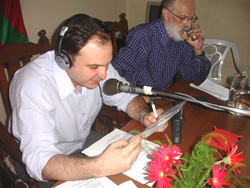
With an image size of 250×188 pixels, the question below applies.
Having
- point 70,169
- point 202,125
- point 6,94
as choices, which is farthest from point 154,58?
point 70,169

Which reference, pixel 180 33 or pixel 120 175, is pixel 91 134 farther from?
pixel 180 33

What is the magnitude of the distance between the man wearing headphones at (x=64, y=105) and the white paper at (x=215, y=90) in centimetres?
58

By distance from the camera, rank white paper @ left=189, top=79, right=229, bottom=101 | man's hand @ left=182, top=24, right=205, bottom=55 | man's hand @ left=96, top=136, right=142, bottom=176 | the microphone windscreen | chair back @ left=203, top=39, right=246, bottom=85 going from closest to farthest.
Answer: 1. man's hand @ left=96, top=136, right=142, bottom=176
2. the microphone windscreen
3. white paper @ left=189, top=79, right=229, bottom=101
4. man's hand @ left=182, top=24, right=205, bottom=55
5. chair back @ left=203, top=39, right=246, bottom=85

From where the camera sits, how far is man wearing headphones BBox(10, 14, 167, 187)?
0.82 meters

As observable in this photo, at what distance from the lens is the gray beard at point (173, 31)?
1.87 meters

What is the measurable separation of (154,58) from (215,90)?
0.65 m

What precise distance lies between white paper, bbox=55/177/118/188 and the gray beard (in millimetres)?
1488

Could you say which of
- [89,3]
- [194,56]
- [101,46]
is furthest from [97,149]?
[89,3]

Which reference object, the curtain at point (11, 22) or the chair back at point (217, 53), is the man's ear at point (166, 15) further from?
the curtain at point (11, 22)

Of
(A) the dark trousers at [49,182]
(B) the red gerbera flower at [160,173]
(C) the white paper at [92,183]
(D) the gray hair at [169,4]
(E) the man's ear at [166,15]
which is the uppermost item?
(D) the gray hair at [169,4]

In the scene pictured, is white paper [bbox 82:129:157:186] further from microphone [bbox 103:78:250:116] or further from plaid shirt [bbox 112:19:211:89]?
plaid shirt [bbox 112:19:211:89]

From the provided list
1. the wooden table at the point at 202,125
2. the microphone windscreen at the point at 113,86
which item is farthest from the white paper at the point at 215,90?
the microphone windscreen at the point at 113,86

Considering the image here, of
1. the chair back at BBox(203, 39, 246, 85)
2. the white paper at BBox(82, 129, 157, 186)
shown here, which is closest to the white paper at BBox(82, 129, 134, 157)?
the white paper at BBox(82, 129, 157, 186)

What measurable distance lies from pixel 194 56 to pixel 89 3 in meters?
1.65
